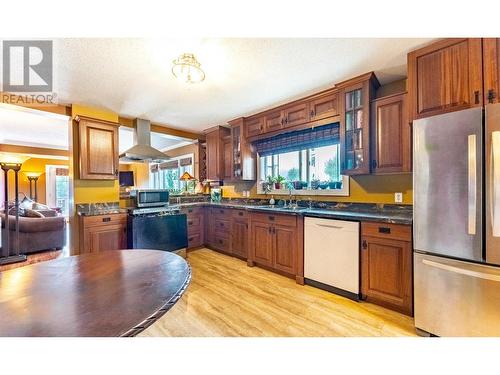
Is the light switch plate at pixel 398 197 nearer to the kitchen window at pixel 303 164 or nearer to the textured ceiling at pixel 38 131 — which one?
the kitchen window at pixel 303 164

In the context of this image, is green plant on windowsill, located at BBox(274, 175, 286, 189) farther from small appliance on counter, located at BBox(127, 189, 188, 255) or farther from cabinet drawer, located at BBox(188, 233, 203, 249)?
cabinet drawer, located at BBox(188, 233, 203, 249)

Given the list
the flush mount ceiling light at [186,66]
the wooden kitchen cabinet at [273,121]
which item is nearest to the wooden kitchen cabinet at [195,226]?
the wooden kitchen cabinet at [273,121]

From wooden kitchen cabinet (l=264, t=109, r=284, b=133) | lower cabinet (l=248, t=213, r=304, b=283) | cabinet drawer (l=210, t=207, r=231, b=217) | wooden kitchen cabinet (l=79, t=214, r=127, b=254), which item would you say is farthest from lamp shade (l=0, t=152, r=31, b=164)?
wooden kitchen cabinet (l=264, t=109, r=284, b=133)

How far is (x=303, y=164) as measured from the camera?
3373 mm

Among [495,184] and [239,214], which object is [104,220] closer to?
[239,214]

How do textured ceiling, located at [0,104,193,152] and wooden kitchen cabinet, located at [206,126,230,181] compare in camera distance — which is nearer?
textured ceiling, located at [0,104,193,152]

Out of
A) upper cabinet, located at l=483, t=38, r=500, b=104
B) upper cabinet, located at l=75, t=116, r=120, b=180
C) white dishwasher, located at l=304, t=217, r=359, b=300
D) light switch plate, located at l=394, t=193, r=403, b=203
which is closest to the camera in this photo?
upper cabinet, located at l=483, t=38, r=500, b=104

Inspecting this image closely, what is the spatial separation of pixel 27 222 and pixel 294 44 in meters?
5.16

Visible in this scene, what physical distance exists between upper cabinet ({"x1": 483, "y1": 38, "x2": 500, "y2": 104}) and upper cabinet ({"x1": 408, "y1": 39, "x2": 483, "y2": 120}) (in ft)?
0.08

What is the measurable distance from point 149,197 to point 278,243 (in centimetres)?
220

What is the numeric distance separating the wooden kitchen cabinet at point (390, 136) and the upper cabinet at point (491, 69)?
533 millimetres

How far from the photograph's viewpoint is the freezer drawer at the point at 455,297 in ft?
4.58

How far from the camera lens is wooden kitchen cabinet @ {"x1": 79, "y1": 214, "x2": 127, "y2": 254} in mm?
2918

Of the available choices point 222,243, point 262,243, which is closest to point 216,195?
point 222,243
